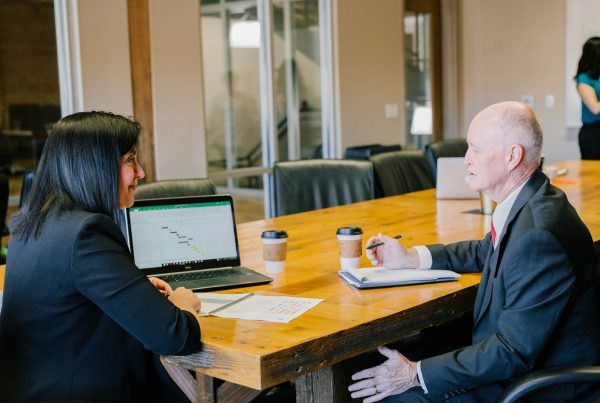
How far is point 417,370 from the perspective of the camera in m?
1.88

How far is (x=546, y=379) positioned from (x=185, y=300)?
0.85 m

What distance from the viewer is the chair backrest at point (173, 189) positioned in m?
3.30

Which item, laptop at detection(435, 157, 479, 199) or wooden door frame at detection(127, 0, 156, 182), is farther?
wooden door frame at detection(127, 0, 156, 182)

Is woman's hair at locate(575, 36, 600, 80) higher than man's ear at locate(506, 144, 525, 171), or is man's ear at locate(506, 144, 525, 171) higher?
woman's hair at locate(575, 36, 600, 80)

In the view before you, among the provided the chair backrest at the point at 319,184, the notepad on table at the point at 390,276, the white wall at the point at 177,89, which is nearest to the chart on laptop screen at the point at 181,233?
the notepad on table at the point at 390,276

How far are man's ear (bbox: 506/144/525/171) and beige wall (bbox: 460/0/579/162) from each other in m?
6.50

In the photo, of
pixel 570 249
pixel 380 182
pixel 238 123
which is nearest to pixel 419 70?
pixel 238 123

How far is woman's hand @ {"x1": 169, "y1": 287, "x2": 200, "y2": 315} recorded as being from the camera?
1.88 metres

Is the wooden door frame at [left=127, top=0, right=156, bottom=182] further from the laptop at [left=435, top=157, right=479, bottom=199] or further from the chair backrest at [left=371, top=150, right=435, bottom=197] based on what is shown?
the laptop at [left=435, top=157, right=479, bottom=199]

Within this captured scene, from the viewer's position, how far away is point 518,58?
331 inches

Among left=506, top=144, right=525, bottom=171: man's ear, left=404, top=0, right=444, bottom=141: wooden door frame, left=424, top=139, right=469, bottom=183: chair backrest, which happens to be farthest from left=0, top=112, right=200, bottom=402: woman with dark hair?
left=404, top=0, right=444, bottom=141: wooden door frame

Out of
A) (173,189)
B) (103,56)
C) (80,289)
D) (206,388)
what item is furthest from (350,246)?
(103,56)

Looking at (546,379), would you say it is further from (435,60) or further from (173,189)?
(435,60)

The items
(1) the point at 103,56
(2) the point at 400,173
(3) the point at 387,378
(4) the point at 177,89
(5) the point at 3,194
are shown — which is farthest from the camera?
(4) the point at 177,89
